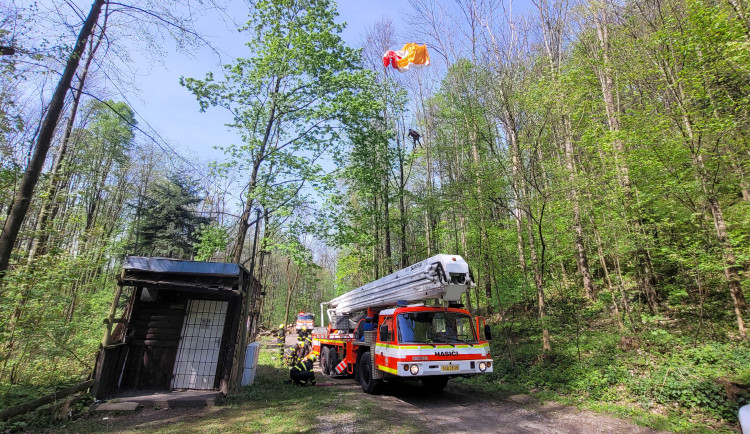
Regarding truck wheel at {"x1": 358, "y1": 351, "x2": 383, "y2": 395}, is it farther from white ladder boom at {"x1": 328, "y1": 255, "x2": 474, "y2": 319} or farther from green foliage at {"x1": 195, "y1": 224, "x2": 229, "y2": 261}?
green foliage at {"x1": 195, "y1": 224, "x2": 229, "y2": 261}

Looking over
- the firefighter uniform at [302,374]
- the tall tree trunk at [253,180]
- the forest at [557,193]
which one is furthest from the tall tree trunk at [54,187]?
the firefighter uniform at [302,374]

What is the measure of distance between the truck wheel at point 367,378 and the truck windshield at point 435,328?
72.8 inches

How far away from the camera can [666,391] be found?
6215 mm

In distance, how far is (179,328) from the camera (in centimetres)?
869

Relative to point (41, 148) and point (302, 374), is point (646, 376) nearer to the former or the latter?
point (302, 374)

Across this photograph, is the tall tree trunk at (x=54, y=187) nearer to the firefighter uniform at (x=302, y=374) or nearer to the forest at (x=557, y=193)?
the forest at (x=557, y=193)

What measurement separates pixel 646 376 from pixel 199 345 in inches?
412

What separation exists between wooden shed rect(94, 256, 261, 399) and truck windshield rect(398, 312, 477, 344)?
3.94 metres

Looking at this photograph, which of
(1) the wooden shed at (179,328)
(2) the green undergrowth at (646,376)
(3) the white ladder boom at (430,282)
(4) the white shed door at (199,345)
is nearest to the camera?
(2) the green undergrowth at (646,376)

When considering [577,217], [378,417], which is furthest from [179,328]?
[577,217]

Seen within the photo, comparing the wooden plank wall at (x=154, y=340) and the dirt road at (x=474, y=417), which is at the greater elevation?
the wooden plank wall at (x=154, y=340)

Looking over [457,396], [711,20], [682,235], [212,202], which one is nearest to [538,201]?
[682,235]

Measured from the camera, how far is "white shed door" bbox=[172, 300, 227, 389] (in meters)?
8.55

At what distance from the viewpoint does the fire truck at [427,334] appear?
703 centimetres
